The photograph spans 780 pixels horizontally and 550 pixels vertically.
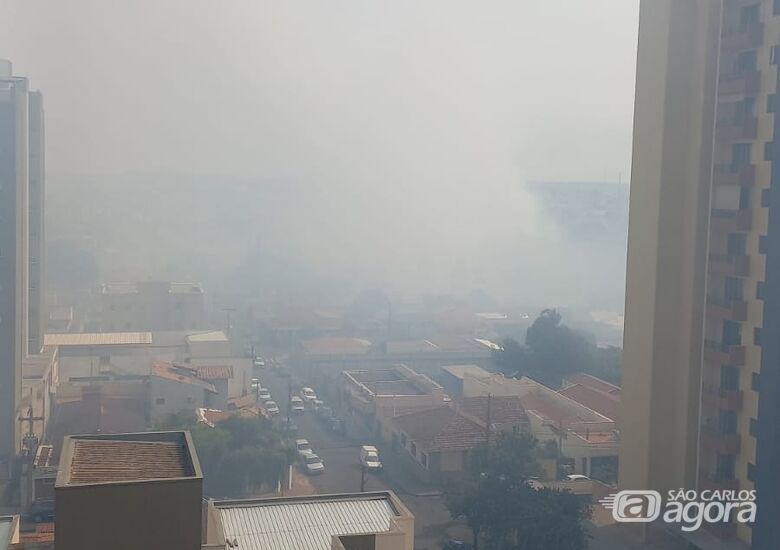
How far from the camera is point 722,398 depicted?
12.8 ft

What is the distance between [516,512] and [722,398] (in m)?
1.19

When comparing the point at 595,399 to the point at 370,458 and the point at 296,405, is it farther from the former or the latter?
the point at 296,405

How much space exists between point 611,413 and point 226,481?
2.36 m

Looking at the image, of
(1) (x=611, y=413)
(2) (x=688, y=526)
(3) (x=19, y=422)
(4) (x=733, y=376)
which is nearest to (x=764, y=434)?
(4) (x=733, y=376)

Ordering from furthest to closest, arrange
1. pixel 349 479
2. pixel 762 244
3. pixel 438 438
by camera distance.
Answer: pixel 438 438
pixel 349 479
pixel 762 244

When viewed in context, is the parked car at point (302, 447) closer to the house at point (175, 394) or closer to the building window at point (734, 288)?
the house at point (175, 394)

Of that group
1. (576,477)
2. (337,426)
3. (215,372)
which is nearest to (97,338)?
(215,372)

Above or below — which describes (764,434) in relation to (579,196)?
below

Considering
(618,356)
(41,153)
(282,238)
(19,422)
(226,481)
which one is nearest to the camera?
(226,481)

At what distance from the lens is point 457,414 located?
5.71 meters

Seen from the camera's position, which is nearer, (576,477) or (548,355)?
(576,477)

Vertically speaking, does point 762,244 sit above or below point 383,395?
above

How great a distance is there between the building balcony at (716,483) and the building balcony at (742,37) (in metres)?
1.82

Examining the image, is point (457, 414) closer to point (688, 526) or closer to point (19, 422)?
point (688, 526)
